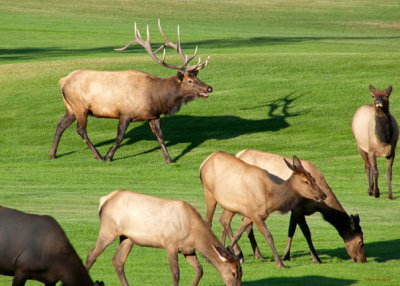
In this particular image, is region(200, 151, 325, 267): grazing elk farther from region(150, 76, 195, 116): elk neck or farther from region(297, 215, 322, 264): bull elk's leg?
region(150, 76, 195, 116): elk neck

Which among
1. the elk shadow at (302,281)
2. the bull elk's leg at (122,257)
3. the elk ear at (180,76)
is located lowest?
the elk ear at (180,76)

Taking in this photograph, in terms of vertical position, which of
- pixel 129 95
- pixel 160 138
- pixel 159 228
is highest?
pixel 159 228

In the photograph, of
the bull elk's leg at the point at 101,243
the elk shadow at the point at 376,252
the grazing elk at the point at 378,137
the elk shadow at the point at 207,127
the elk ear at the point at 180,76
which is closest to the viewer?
the bull elk's leg at the point at 101,243

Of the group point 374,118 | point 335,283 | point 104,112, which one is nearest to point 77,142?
point 104,112

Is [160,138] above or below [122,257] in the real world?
below

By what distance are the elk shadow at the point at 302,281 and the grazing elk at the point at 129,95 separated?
11.9 metres

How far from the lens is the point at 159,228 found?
1077 centimetres

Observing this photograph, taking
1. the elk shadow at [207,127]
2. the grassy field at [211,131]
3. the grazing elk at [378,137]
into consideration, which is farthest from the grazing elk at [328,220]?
the elk shadow at [207,127]

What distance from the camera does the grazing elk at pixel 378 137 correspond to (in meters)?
19.6

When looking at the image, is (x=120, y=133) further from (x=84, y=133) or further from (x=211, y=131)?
(x=211, y=131)

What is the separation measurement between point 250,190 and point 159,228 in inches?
99.5

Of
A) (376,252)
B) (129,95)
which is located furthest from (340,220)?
(129,95)

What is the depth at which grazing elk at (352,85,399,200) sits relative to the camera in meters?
19.6

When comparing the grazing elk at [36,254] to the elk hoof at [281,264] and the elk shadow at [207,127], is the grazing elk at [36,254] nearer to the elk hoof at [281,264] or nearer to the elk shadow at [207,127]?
the elk hoof at [281,264]
